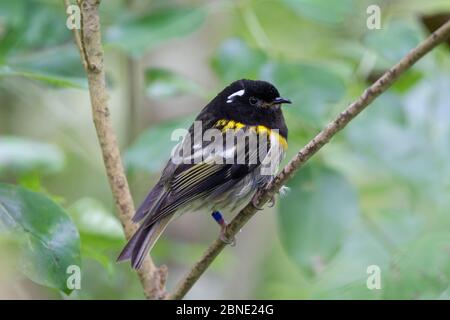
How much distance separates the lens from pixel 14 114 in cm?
709

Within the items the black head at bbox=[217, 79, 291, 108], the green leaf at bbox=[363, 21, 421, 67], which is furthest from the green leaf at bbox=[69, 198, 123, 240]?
the green leaf at bbox=[363, 21, 421, 67]

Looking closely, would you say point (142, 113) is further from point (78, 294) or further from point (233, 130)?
point (78, 294)

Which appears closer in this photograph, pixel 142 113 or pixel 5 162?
pixel 5 162

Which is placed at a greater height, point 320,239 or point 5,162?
point 5,162

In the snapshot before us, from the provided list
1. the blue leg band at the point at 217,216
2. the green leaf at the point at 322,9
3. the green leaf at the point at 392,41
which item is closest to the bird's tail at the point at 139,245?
the blue leg band at the point at 217,216

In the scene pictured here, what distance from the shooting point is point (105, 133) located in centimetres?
287

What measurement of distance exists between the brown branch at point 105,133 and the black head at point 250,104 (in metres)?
0.87

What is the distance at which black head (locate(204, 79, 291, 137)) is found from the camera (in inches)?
145

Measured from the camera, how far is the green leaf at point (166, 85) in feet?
13.6

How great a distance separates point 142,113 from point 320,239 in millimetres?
2756

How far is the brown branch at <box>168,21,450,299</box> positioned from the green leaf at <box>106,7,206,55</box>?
1.64 meters

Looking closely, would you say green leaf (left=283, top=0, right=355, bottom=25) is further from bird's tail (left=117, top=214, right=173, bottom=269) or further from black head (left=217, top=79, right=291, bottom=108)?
bird's tail (left=117, top=214, right=173, bottom=269)

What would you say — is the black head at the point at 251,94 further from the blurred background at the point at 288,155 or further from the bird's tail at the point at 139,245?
the bird's tail at the point at 139,245
